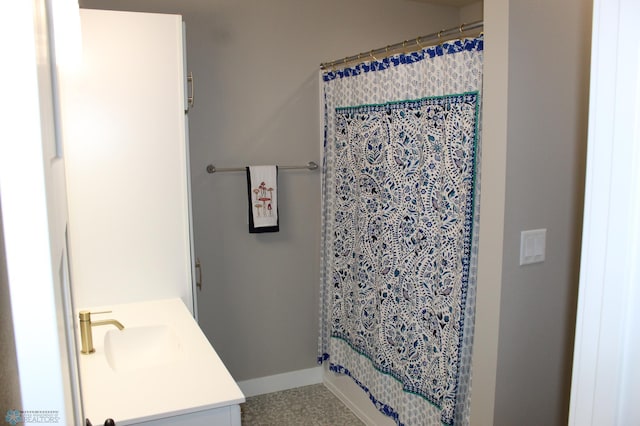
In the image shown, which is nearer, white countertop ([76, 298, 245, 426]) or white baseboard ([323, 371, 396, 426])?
white countertop ([76, 298, 245, 426])

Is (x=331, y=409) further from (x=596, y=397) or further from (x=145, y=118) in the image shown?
(x=596, y=397)

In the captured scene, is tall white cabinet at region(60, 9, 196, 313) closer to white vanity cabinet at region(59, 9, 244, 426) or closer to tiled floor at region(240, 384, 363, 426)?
white vanity cabinet at region(59, 9, 244, 426)

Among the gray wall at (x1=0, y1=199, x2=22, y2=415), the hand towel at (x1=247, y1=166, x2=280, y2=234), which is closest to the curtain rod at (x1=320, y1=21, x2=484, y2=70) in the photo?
the hand towel at (x1=247, y1=166, x2=280, y2=234)

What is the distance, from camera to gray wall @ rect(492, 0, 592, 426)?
1.76m

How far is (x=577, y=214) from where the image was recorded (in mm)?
1974

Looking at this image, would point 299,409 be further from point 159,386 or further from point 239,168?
point 159,386

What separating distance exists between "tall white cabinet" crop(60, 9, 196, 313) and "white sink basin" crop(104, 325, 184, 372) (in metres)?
0.28

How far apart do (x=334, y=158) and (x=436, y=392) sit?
141 centimetres

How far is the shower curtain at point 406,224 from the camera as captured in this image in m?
2.00

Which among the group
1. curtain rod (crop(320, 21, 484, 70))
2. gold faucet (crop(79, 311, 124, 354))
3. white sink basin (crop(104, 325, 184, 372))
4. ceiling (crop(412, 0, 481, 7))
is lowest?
white sink basin (crop(104, 325, 184, 372))

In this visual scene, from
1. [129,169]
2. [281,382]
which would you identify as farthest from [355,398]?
[129,169]

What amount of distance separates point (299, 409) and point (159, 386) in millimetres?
1737

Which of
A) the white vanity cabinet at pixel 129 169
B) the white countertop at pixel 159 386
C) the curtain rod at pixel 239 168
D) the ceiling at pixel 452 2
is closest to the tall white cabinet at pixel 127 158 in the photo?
the white vanity cabinet at pixel 129 169

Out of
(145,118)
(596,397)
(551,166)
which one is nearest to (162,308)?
(145,118)
